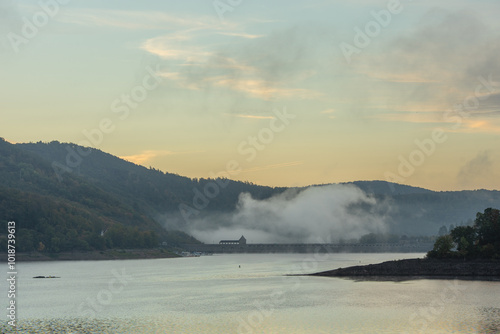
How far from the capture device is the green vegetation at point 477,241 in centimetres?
17625

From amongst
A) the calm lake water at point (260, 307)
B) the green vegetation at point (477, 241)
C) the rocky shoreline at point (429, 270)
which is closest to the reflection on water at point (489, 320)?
the calm lake water at point (260, 307)

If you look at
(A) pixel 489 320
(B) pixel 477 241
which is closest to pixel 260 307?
(A) pixel 489 320

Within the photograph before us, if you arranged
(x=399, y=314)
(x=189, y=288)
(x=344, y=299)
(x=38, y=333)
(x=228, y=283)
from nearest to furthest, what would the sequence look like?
(x=38, y=333) < (x=399, y=314) < (x=344, y=299) < (x=189, y=288) < (x=228, y=283)

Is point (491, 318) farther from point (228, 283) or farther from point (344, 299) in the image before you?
point (228, 283)

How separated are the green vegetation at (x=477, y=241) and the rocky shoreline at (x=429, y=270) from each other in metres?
4.09

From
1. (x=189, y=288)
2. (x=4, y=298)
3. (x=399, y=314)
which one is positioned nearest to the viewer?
(x=399, y=314)

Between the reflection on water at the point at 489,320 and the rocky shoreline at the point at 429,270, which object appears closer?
the reflection on water at the point at 489,320

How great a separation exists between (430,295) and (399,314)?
27.8 meters

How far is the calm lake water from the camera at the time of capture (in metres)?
94.3

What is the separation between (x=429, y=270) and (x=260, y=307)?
74.1 meters

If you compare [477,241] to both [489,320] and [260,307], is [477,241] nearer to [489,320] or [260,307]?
[260,307]

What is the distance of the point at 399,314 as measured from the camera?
10512 centimetres

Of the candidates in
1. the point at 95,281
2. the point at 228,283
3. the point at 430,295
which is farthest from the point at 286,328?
the point at 95,281

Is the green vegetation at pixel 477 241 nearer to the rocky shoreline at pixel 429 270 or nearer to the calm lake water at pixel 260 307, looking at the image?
the rocky shoreline at pixel 429 270
